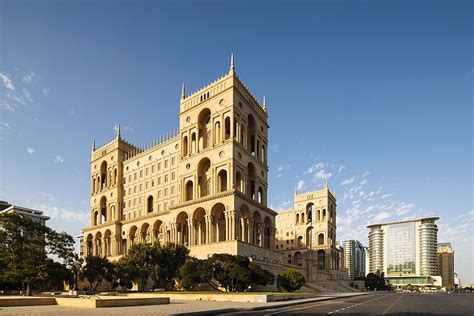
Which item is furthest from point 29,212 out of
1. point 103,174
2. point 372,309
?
point 372,309

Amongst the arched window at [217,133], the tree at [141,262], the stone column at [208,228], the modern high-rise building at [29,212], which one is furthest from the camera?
the modern high-rise building at [29,212]

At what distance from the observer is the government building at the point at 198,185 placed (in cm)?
6138

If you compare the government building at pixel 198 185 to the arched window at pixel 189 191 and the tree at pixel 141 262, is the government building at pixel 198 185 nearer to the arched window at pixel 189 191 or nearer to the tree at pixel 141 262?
the arched window at pixel 189 191

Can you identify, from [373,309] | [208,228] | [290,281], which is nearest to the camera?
[373,309]

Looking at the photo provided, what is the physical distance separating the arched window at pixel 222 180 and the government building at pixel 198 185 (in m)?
0.16

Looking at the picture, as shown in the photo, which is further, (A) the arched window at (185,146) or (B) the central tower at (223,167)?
(A) the arched window at (185,146)

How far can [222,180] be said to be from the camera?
217 ft

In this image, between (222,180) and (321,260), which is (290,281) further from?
(321,260)

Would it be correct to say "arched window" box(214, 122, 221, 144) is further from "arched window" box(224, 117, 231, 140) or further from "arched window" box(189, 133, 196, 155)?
"arched window" box(189, 133, 196, 155)

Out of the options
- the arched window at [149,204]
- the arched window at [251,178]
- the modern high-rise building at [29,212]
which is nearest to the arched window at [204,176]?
the arched window at [251,178]

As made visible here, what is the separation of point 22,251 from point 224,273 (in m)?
21.7

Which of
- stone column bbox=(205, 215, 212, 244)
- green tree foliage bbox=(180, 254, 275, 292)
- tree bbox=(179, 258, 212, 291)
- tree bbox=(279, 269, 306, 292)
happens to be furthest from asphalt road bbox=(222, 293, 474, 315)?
stone column bbox=(205, 215, 212, 244)

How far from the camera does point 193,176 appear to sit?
6688 cm

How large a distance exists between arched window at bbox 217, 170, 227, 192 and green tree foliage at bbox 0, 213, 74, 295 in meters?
27.4
